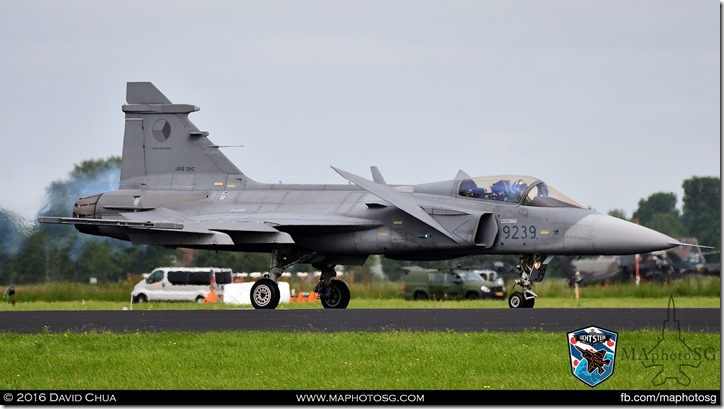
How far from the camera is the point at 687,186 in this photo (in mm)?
43125

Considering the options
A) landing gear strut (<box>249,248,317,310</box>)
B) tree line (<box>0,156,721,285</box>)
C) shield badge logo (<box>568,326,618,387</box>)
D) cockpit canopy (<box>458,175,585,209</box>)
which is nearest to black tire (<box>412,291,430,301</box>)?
tree line (<box>0,156,721,285</box>)

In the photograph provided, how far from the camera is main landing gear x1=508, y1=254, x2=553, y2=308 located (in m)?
25.4

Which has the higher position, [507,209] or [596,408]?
[507,209]

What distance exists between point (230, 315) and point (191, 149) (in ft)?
23.4

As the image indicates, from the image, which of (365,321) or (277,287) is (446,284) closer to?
(277,287)

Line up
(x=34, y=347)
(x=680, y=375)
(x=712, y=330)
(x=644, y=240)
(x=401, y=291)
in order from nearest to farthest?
(x=680, y=375) → (x=34, y=347) → (x=712, y=330) → (x=644, y=240) → (x=401, y=291)

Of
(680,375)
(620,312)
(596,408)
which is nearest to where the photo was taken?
(596,408)

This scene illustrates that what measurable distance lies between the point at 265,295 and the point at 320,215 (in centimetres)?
210

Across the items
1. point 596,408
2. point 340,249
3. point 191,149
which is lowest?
point 596,408

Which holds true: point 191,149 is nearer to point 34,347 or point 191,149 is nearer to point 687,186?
point 34,347

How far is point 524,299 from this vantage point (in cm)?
2547

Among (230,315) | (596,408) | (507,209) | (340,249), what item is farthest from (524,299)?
(596,408)

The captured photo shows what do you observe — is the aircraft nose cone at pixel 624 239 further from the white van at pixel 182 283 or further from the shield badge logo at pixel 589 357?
the white van at pixel 182 283

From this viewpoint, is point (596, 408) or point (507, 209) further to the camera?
point (507, 209)
